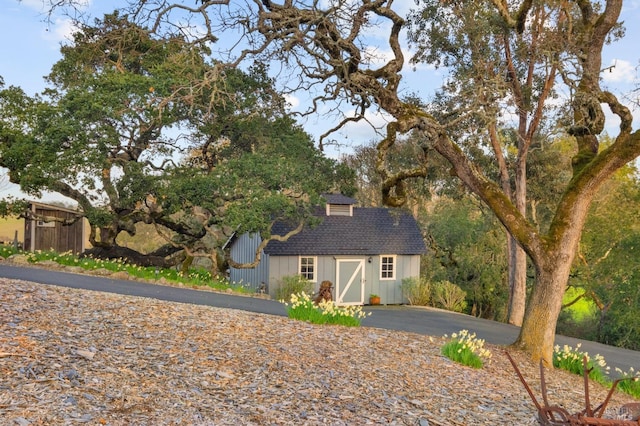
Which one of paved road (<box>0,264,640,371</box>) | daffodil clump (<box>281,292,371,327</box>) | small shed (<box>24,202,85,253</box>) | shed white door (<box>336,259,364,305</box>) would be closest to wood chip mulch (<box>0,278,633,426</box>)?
daffodil clump (<box>281,292,371,327</box>)

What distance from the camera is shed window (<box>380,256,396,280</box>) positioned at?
26344 mm

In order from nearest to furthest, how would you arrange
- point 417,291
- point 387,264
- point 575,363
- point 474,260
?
1. point 575,363
2. point 417,291
3. point 387,264
4. point 474,260

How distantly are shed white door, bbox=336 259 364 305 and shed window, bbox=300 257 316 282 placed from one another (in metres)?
1.11

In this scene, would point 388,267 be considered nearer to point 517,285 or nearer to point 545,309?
point 517,285

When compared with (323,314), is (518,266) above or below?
above

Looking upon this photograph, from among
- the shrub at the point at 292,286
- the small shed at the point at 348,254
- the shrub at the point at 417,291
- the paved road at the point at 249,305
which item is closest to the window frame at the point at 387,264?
the small shed at the point at 348,254

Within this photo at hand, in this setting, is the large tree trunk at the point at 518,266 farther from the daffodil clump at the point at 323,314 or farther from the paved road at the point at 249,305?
the daffodil clump at the point at 323,314

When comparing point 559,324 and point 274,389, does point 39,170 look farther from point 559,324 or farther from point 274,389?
point 559,324

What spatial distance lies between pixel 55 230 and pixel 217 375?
2232 centimetres

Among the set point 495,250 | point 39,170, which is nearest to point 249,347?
point 39,170

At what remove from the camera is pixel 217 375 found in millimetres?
5898

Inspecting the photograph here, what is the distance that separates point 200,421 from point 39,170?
17457 mm

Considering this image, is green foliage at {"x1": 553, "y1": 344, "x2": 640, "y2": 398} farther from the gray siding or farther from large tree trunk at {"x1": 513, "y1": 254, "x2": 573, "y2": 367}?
the gray siding

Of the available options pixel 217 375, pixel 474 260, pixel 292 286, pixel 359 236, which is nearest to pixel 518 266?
pixel 474 260
